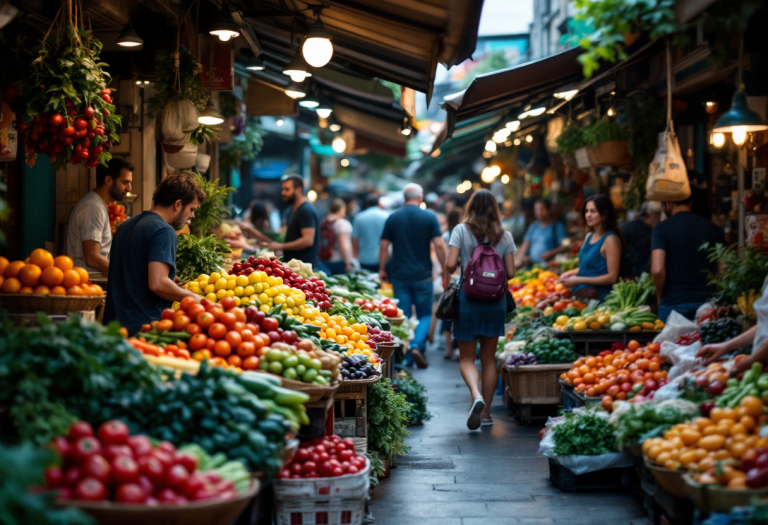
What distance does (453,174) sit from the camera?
30.7 metres

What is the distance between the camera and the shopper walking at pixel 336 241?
13438 mm

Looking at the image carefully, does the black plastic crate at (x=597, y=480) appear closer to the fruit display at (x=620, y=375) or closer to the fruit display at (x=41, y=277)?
the fruit display at (x=620, y=375)

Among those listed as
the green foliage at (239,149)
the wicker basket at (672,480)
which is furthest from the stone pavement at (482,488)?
the green foliage at (239,149)

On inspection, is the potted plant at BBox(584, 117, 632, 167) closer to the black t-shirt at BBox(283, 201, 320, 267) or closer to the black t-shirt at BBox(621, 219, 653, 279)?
the black t-shirt at BBox(621, 219, 653, 279)

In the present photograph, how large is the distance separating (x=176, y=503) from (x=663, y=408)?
3230mm

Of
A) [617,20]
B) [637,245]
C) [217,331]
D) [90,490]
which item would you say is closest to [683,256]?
[637,245]

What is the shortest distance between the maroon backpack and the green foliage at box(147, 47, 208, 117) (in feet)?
9.69

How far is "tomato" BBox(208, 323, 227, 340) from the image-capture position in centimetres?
477

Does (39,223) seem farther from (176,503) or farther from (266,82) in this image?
(176,503)

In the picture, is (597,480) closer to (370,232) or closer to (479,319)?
(479,319)

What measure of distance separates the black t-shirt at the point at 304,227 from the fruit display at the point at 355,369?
15.7 feet

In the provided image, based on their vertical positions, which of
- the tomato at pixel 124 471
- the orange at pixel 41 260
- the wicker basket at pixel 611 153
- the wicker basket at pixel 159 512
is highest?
the wicker basket at pixel 611 153

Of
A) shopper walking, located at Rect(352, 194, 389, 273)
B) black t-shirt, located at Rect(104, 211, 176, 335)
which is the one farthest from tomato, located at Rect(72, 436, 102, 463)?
shopper walking, located at Rect(352, 194, 389, 273)

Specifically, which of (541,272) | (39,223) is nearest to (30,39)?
(39,223)
